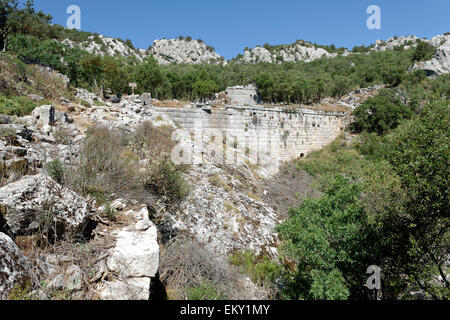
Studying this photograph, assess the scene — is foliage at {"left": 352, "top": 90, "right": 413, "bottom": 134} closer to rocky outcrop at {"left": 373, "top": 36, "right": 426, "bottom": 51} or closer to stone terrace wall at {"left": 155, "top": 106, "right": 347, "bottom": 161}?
stone terrace wall at {"left": 155, "top": 106, "right": 347, "bottom": 161}

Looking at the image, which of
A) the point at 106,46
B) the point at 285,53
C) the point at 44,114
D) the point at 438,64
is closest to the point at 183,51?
the point at 106,46

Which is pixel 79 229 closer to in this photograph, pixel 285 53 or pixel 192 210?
pixel 192 210

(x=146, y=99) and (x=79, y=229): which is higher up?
(x=146, y=99)

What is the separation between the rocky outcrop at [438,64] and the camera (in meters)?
28.2

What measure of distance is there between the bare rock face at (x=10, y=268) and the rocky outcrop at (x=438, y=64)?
38237 mm

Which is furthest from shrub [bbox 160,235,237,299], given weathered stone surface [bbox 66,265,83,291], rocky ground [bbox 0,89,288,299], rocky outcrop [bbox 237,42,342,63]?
rocky outcrop [bbox 237,42,342,63]

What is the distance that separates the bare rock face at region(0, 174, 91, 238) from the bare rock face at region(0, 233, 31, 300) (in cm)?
61

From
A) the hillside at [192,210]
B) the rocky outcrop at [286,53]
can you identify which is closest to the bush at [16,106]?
the hillside at [192,210]

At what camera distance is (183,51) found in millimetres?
73312

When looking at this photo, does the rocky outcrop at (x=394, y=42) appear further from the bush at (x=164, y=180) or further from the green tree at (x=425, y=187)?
the bush at (x=164, y=180)

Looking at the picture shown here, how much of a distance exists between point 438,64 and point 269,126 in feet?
96.6
